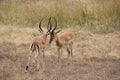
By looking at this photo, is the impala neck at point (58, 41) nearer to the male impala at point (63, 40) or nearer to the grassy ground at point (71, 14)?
the male impala at point (63, 40)

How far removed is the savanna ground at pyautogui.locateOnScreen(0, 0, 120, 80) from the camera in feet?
29.0

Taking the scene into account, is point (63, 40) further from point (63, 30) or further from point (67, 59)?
point (63, 30)

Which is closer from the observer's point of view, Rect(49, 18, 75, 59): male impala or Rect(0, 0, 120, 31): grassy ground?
Rect(49, 18, 75, 59): male impala

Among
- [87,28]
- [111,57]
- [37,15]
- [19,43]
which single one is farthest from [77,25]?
[111,57]

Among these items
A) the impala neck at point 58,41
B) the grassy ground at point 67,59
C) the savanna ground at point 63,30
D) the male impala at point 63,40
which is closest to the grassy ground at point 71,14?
the savanna ground at point 63,30

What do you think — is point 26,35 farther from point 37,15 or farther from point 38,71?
point 38,71

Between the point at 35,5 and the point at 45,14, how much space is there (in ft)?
2.86

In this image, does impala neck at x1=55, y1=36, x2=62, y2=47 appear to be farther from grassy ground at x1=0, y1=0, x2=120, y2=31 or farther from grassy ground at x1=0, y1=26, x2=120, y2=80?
grassy ground at x1=0, y1=0, x2=120, y2=31

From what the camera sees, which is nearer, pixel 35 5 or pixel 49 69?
pixel 49 69

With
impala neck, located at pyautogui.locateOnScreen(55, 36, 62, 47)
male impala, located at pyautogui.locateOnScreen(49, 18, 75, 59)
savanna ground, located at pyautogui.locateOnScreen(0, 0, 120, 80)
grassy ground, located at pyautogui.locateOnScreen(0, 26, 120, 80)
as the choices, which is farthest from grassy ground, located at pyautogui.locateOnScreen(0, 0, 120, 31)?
impala neck, located at pyautogui.locateOnScreen(55, 36, 62, 47)

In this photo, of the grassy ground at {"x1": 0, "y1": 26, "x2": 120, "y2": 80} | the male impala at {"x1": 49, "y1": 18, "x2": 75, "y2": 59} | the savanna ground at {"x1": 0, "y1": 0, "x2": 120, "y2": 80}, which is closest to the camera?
the grassy ground at {"x1": 0, "y1": 26, "x2": 120, "y2": 80}

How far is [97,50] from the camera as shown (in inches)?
420

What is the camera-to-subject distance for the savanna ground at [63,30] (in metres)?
8.84

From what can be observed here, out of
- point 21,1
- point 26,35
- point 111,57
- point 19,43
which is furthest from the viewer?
point 21,1
